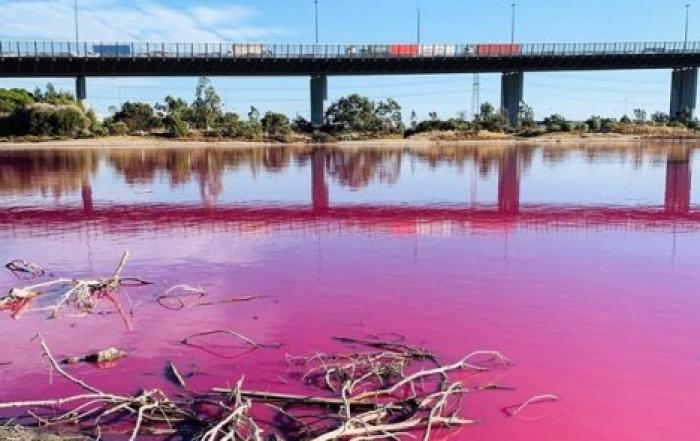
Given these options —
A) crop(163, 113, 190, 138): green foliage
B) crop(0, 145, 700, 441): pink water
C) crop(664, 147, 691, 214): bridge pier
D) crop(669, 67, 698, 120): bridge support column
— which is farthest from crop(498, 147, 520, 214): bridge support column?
crop(669, 67, 698, 120): bridge support column

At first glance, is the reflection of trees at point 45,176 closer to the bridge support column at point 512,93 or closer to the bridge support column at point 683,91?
the bridge support column at point 512,93

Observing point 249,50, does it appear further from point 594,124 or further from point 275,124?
point 594,124

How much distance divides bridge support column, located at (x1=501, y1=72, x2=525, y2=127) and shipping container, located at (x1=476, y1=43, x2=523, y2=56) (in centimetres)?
799

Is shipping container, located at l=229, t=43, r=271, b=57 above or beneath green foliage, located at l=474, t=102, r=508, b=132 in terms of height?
above

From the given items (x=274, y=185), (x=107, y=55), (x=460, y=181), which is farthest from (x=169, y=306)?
(x=107, y=55)

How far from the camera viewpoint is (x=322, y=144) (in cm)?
9656

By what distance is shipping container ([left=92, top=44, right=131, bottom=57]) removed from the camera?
96.5m

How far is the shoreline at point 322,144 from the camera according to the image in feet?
287

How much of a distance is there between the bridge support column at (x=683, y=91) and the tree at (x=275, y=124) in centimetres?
6705

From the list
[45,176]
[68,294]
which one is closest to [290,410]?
[68,294]

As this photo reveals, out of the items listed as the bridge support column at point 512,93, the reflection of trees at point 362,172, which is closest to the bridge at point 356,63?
the bridge support column at point 512,93

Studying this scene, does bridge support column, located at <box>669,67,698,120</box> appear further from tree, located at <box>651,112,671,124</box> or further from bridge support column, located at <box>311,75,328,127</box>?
bridge support column, located at <box>311,75,328,127</box>

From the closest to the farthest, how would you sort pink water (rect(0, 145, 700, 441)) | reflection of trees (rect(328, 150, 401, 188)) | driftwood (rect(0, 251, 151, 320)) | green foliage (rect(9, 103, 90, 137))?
pink water (rect(0, 145, 700, 441)) < driftwood (rect(0, 251, 151, 320)) < reflection of trees (rect(328, 150, 401, 188)) < green foliage (rect(9, 103, 90, 137))

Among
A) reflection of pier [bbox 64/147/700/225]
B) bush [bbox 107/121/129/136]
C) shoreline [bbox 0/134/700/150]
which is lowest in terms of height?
reflection of pier [bbox 64/147/700/225]
